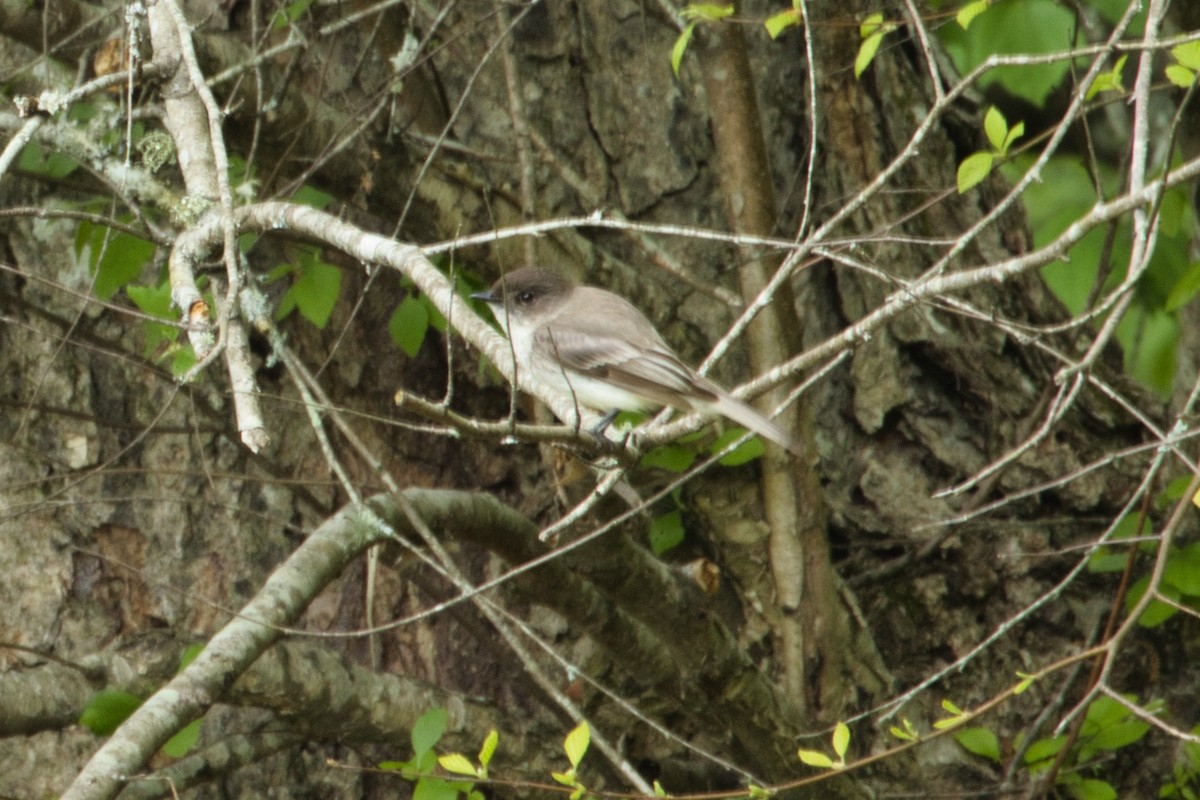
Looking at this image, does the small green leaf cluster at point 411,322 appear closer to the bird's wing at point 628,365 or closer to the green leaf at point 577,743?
the bird's wing at point 628,365

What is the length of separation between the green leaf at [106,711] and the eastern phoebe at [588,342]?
139 cm

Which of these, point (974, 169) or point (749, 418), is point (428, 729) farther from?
point (974, 169)

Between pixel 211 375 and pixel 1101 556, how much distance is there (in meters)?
2.80

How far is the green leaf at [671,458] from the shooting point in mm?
3990

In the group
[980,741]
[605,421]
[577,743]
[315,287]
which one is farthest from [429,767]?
[980,741]

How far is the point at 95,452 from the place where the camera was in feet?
13.3

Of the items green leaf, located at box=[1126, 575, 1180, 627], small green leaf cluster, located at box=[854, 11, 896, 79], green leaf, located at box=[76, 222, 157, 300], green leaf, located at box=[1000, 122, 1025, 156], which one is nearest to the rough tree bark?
green leaf, located at box=[76, 222, 157, 300]

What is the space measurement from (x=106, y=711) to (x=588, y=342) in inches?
67.4

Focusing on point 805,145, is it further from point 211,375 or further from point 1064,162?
point 1064,162

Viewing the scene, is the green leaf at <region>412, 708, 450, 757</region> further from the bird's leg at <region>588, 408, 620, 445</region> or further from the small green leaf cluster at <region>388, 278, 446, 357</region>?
the small green leaf cluster at <region>388, 278, 446, 357</region>

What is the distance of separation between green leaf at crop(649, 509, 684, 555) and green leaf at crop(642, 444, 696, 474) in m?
0.32

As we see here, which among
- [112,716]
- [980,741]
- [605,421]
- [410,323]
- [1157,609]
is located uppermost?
[410,323]

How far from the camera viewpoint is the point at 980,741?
13.2ft

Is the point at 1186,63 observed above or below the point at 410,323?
above
